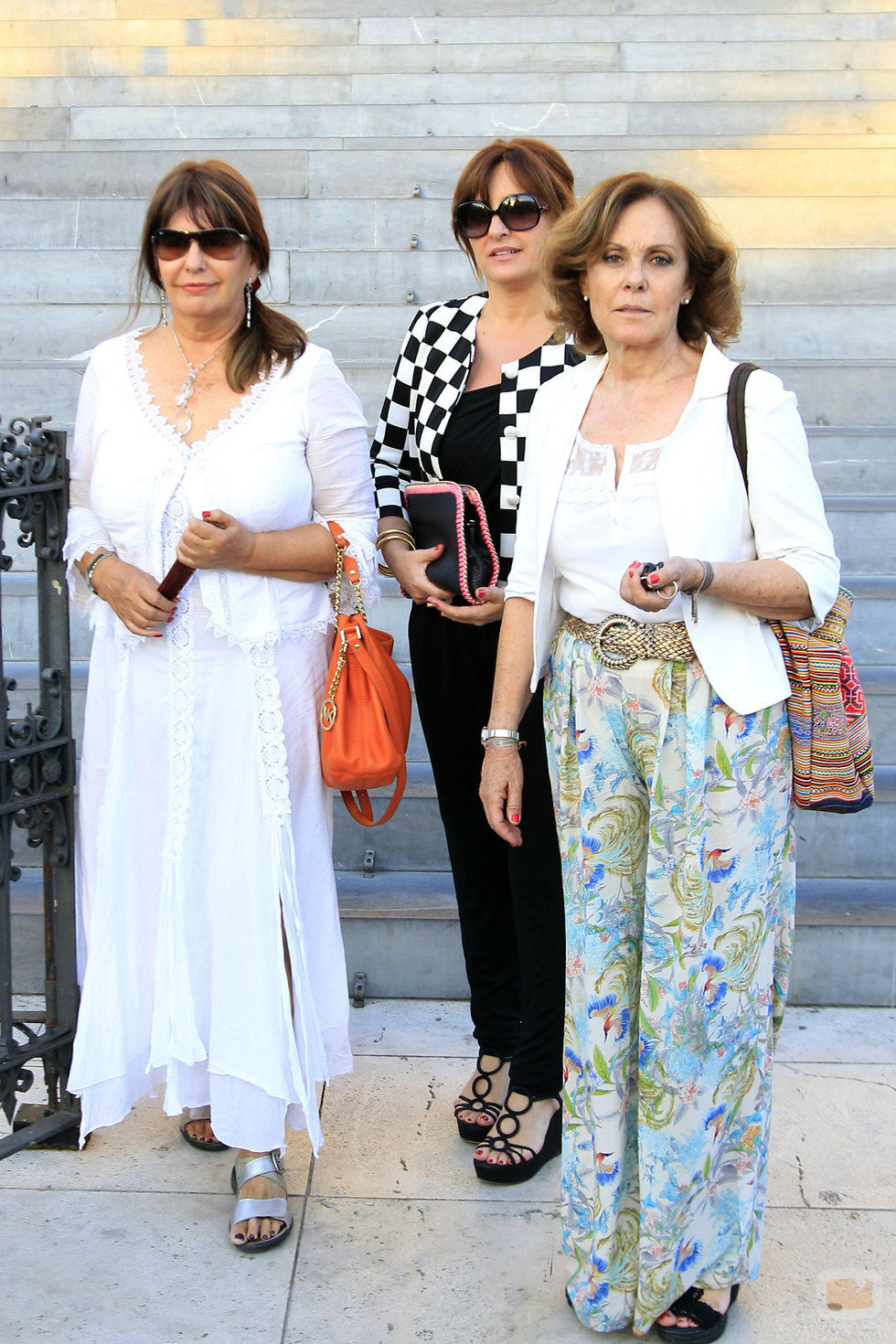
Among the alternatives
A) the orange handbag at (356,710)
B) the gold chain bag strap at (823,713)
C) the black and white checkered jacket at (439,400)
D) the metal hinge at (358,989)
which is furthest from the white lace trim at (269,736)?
the metal hinge at (358,989)

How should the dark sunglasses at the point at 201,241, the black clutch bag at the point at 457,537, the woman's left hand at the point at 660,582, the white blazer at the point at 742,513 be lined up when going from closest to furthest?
the woman's left hand at the point at 660,582, the white blazer at the point at 742,513, the dark sunglasses at the point at 201,241, the black clutch bag at the point at 457,537

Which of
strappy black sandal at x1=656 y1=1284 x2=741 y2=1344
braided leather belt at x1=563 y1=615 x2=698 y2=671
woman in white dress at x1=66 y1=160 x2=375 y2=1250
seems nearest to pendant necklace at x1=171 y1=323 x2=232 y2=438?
woman in white dress at x1=66 y1=160 x2=375 y2=1250

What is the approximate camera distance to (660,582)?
85.4 inches

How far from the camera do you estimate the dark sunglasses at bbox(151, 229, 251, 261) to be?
272 centimetres

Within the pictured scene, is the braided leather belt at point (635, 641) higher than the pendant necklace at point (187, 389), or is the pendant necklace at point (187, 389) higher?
the pendant necklace at point (187, 389)

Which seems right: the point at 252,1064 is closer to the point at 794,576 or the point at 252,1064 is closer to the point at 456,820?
the point at 456,820

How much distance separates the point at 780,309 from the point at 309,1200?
4.77 m

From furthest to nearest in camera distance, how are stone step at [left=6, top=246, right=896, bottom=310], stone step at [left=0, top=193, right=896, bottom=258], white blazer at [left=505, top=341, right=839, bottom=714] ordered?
1. stone step at [left=0, top=193, right=896, bottom=258]
2. stone step at [left=6, top=246, right=896, bottom=310]
3. white blazer at [left=505, top=341, right=839, bottom=714]

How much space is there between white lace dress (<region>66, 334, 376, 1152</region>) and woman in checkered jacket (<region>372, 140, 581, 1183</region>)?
242mm

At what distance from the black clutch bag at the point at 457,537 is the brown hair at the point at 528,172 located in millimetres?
670

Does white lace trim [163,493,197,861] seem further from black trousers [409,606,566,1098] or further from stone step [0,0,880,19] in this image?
stone step [0,0,880,19]

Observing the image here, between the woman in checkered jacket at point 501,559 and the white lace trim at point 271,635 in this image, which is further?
the woman in checkered jacket at point 501,559

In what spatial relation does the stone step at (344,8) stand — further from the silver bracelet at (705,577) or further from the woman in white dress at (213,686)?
the silver bracelet at (705,577)

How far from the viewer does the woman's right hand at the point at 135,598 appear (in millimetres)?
2750
